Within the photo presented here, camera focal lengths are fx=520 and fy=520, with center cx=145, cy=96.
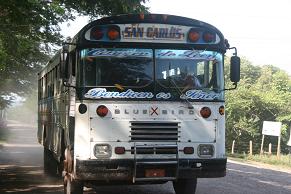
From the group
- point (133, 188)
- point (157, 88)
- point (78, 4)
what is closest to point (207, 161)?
point (157, 88)

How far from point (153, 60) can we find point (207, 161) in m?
1.95

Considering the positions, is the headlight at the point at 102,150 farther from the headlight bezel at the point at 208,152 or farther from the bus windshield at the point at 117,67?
the headlight bezel at the point at 208,152

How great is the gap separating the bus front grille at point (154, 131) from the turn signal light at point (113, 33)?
1455 millimetres

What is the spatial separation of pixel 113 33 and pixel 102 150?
1953 millimetres

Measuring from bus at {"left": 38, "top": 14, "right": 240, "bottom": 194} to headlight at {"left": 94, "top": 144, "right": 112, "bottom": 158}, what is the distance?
0.02 meters

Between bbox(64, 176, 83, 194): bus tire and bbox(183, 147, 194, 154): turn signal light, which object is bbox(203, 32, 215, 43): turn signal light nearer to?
bbox(183, 147, 194, 154): turn signal light

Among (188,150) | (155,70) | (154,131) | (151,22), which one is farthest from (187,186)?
(151,22)

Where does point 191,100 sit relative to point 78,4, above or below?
below

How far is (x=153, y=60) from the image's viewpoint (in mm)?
8828

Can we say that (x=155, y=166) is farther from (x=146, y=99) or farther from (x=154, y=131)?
(x=146, y=99)

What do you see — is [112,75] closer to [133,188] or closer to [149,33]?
[149,33]

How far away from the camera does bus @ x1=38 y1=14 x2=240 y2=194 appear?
856cm

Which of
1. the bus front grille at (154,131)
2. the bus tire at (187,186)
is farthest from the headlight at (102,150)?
the bus tire at (187,186)

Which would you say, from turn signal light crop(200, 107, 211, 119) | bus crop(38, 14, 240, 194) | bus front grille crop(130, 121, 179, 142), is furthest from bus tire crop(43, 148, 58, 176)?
turn signal light crop(200, 107, 211, 119)
